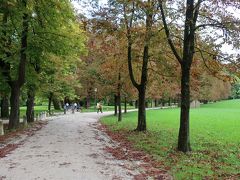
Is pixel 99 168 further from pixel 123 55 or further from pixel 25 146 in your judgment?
pixel 123 55

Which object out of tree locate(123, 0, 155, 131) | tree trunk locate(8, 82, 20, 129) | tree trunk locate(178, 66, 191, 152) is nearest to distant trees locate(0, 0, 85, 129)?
tree trunk locate(8, 82, 20, 129)

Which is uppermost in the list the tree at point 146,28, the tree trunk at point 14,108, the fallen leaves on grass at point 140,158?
the tree at point 146,28

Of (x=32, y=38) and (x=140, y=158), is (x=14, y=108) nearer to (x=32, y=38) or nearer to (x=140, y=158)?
(x=32, y=38)

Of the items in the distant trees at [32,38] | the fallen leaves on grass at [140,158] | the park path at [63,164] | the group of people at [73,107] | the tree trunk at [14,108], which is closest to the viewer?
the park path at [63,164]

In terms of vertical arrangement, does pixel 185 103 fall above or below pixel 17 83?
below

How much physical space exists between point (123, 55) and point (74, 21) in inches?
148

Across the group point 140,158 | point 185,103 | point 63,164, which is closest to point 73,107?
point 185,103

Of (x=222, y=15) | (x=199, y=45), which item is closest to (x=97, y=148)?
(x=199, y=45)

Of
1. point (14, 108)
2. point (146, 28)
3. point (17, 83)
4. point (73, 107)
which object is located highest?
point (146, 28)

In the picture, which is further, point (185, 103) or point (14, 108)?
point (14, 108)

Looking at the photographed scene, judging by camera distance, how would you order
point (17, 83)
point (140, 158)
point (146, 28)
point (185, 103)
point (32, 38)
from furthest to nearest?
point (17, 83), point (32, 38), point (146, 28), point (185, 103), point (140, 158)

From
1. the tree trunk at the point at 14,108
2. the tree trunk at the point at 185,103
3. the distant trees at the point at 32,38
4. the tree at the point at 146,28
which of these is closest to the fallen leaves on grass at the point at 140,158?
the tree trunk at the point at 185,103

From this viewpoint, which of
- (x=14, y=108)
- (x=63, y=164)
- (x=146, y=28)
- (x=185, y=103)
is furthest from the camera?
(x=14, y=108)

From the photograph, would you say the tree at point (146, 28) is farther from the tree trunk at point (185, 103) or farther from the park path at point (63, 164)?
the park path at point (63, 164)
